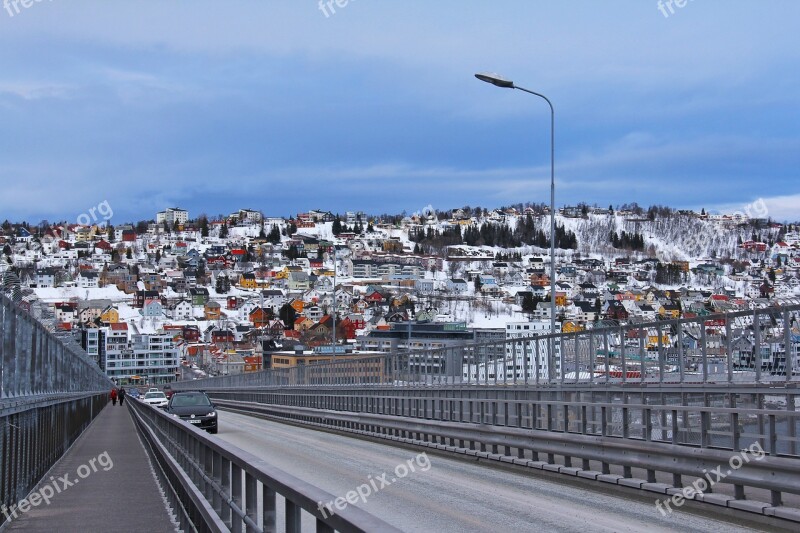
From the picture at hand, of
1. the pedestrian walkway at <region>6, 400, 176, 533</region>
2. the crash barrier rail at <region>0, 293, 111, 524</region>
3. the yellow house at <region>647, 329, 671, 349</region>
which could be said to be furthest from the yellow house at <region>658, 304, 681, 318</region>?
the crash barrier rail at <region>0, 293, 111, 524</region>

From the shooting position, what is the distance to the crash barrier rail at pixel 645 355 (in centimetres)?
1553

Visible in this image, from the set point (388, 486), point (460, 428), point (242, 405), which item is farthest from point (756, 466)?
point (242, 405)

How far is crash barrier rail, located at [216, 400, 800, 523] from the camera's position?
11.6 m

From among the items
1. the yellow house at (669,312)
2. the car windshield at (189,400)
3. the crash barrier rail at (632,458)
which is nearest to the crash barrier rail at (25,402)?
the crash barrier rail at (632,458)

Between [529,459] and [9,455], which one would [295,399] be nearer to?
[529,459]

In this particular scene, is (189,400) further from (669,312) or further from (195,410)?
(669,312)

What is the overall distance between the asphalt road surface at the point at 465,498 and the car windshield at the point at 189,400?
12.4 meters

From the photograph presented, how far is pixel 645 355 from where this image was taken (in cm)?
1891

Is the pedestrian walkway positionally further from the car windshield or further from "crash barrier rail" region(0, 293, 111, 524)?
the car windshield

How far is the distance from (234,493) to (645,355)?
1226cm

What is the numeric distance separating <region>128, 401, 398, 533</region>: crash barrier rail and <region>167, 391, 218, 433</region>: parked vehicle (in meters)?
19.4

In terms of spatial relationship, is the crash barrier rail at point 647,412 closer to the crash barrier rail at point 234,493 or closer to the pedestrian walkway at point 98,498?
the crash barrier rail at point 234,493

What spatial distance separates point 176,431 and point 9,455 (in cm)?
292

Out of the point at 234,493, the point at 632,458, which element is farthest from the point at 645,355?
the point at 234,493
